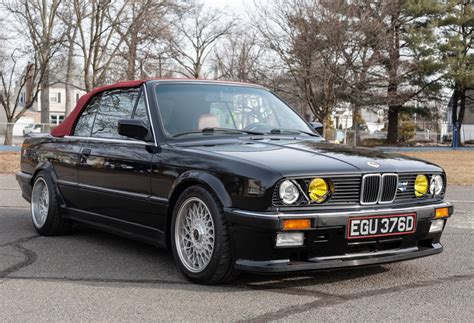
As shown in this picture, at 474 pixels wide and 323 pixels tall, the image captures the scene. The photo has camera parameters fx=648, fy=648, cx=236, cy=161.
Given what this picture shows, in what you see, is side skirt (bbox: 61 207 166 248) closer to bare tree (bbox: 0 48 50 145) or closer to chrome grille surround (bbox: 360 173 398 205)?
chrome grille surround (bbox: 360 173 398 205)

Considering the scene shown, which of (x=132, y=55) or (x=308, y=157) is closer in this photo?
(x=308, y=157)

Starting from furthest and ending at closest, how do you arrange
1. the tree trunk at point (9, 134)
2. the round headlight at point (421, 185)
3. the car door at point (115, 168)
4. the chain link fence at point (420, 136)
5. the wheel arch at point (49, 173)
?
the chain link fence at point (420, 136) → the tree trunk at point (9, 134) → the wheel arch at point (49, 173) → the car door at point (115, 168) → the round headlight at point (421, 185)

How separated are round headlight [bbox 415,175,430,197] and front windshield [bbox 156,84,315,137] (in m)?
1.34

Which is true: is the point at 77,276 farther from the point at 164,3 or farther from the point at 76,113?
the point at 164,3

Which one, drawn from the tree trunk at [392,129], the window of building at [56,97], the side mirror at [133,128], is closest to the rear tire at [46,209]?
the side mirror at [133,128]

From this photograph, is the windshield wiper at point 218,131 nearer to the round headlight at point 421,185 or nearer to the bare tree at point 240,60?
the round headlight at point 421,185

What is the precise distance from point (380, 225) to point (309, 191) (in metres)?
0.57

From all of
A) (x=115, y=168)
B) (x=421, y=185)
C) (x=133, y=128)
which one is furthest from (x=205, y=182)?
(x=421, y=185)

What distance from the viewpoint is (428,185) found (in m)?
4.86

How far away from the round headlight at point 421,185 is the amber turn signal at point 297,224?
1.06 metres

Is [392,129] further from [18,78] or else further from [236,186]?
[236,186]

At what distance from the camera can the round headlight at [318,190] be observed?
4.27 m

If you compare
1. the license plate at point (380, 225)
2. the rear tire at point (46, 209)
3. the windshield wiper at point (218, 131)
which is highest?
the windshield wiper at point (218, 131)

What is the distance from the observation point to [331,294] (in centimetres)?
435
